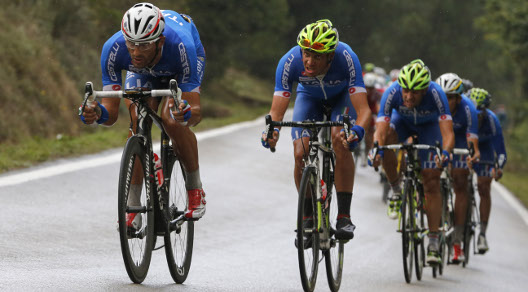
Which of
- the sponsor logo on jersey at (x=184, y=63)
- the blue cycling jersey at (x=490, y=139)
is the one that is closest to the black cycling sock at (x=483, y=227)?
the blue cycling jersey at (x=490, y=139)

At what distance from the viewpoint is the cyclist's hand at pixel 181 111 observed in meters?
6.35

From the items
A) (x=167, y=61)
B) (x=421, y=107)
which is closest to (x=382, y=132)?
(x=421, y=107)

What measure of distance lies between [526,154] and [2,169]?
26979 mm

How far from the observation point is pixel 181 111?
6.36m

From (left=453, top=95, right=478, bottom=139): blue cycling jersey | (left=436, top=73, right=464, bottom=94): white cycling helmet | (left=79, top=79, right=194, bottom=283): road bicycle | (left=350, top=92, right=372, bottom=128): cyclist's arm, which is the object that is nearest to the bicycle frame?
(left=79, top=79, right=194, bottom=283): road bicycle

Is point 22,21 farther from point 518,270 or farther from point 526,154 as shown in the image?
point 526,154

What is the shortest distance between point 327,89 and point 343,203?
0.97m

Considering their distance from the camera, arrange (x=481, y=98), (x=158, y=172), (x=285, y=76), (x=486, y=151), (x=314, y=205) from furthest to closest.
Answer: (x=486, y=151), (x=481, y=98), (x=285, y=76), (x=314, y=205), (x=158, y=172)

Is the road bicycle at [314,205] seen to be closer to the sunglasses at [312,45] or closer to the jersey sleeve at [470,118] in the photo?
the sunglasses at [312,45]

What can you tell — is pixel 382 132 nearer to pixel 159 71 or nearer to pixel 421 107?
pixel 421 107

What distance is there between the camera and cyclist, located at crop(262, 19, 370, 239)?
7.64 meters

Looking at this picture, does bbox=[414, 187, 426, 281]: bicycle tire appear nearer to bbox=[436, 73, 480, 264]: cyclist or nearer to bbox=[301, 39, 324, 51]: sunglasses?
bbox=[436, 73, 480, 264]: cyclist

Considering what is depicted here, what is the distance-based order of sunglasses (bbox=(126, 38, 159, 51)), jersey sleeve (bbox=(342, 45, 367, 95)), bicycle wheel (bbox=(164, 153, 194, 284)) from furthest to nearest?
jersey sleeve (bbox=(342, 45, 367, 95)), bicycle wheel (bbox=(164, 153, 194, 284)), sunglasses (bbox=(126, 38, 159, 51))

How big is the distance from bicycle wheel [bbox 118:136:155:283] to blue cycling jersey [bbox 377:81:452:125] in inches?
162
